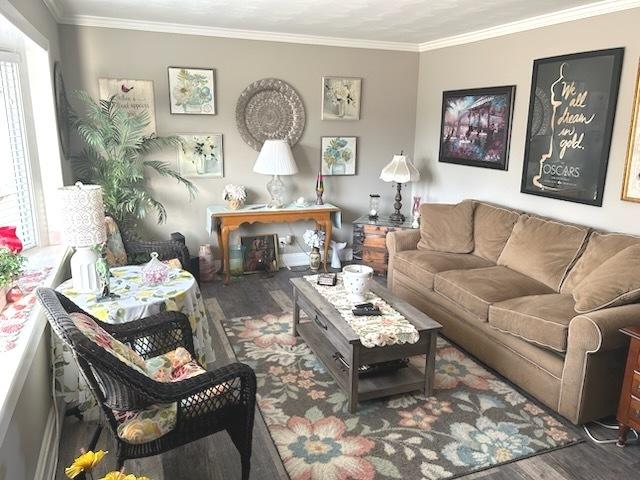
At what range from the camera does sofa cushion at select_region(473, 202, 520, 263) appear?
391cm

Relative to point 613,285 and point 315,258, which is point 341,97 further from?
point 613,285

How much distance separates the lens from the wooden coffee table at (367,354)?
2.58 metres

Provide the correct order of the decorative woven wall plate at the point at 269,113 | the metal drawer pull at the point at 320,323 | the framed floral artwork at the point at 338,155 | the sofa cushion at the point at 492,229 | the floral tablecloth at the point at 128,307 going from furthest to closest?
1. the framed floral artwork at the point at 338,155
2. the decorative woven wall plate at the point at 269,113
3. the sofa cushion at the point at 492,229
4. the metal drawer pull at the point at 320,323
5. the floral tablecloth at the point at 128,307

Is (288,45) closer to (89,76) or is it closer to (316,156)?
(316,156)

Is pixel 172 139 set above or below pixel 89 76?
below

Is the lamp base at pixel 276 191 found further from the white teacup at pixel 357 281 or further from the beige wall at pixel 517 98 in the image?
the white teacup at pixel 357 281

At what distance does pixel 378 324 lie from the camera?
2695 mm

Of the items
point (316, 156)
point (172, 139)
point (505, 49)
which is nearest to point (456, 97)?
point (505, 49)

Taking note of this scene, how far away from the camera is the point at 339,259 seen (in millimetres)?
5387

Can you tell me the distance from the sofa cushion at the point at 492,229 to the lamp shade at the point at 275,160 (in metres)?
Answer: 1.78

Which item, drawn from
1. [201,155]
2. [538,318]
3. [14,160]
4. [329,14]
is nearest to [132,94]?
[201,155]

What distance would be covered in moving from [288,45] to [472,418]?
12.6ft

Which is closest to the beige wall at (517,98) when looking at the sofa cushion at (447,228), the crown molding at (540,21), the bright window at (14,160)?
the crown molding at (540,21)

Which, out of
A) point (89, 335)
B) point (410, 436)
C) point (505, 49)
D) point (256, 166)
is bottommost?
point (410, 436)
